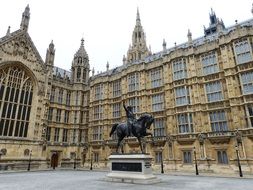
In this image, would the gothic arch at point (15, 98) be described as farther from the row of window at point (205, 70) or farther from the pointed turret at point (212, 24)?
the pointed turret at point (212, 24)

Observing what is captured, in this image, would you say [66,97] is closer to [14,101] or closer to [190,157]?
[14,101]

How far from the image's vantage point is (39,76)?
40.4m

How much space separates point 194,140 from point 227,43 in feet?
46.0

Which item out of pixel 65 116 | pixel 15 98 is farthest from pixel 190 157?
pixel 15 98

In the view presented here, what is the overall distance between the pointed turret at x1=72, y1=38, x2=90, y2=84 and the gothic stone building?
226mm

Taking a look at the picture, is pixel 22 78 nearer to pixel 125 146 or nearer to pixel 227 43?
pixel 125 146

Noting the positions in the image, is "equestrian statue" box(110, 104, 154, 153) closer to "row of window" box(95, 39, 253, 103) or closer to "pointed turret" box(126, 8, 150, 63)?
"row of window" box(95, 39, 253, 103)

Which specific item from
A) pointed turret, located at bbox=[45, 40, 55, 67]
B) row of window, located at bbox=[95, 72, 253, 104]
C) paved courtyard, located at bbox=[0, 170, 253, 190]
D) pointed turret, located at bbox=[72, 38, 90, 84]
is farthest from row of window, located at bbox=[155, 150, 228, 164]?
pointed turret, located at bbox=[45, 40, 55, 67]

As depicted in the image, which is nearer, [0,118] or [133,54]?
[0,118]

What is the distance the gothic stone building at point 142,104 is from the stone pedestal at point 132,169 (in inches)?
534

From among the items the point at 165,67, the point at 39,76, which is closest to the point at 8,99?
the point at 39,76

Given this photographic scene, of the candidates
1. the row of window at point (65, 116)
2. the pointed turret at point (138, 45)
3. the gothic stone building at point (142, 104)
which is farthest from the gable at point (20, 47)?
the pointed turret at point (138, 45)

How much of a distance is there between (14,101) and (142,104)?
71.6ft

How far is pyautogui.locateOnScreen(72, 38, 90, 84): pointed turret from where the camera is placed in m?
48.2
